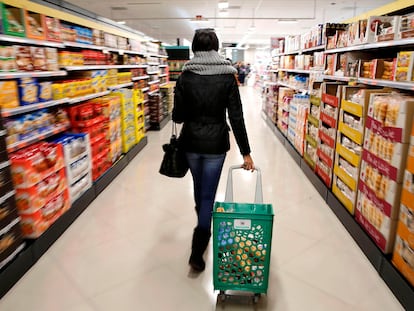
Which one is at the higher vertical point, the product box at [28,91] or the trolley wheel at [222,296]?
the product box at [28,91]

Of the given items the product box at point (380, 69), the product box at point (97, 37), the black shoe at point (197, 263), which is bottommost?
the black shoe at point (197, 263)

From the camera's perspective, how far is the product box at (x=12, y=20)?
2660 millimetres

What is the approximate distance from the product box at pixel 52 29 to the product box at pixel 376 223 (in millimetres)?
3409

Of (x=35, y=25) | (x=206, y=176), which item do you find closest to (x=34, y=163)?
(x=35, y=25)

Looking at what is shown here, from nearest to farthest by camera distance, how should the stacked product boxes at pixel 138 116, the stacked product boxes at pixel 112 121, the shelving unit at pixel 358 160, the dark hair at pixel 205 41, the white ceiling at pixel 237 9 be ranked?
the dark hair at pixel 205 41, the shelving unit at pixel 358 160, the stacked product boxes at pixel 112 121, the stacked product boxes at pixel 138 116, the white ceiling at pixel 237 9

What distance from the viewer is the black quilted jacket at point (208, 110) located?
2.34 m

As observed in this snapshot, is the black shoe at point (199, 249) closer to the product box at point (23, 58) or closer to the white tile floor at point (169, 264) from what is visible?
the white tile floor at point (169, 264)

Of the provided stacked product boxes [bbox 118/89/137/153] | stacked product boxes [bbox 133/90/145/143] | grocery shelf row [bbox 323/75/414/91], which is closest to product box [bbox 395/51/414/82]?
grocery shelf row [bbox 323/75/414/91]

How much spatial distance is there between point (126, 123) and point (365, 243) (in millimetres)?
3930

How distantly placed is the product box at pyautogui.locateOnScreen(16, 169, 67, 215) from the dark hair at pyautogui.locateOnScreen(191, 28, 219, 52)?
5.82 ft

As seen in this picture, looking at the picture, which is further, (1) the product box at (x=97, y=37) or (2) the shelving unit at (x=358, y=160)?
(1) the product box at (x=97, y=37)

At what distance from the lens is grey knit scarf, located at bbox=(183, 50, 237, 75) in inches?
91.7

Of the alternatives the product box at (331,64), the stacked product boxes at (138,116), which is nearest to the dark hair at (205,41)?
the product box at (331,64)

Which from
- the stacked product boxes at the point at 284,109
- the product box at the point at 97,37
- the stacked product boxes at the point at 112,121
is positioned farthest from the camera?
the stacked product boxes at the point at 284,109
